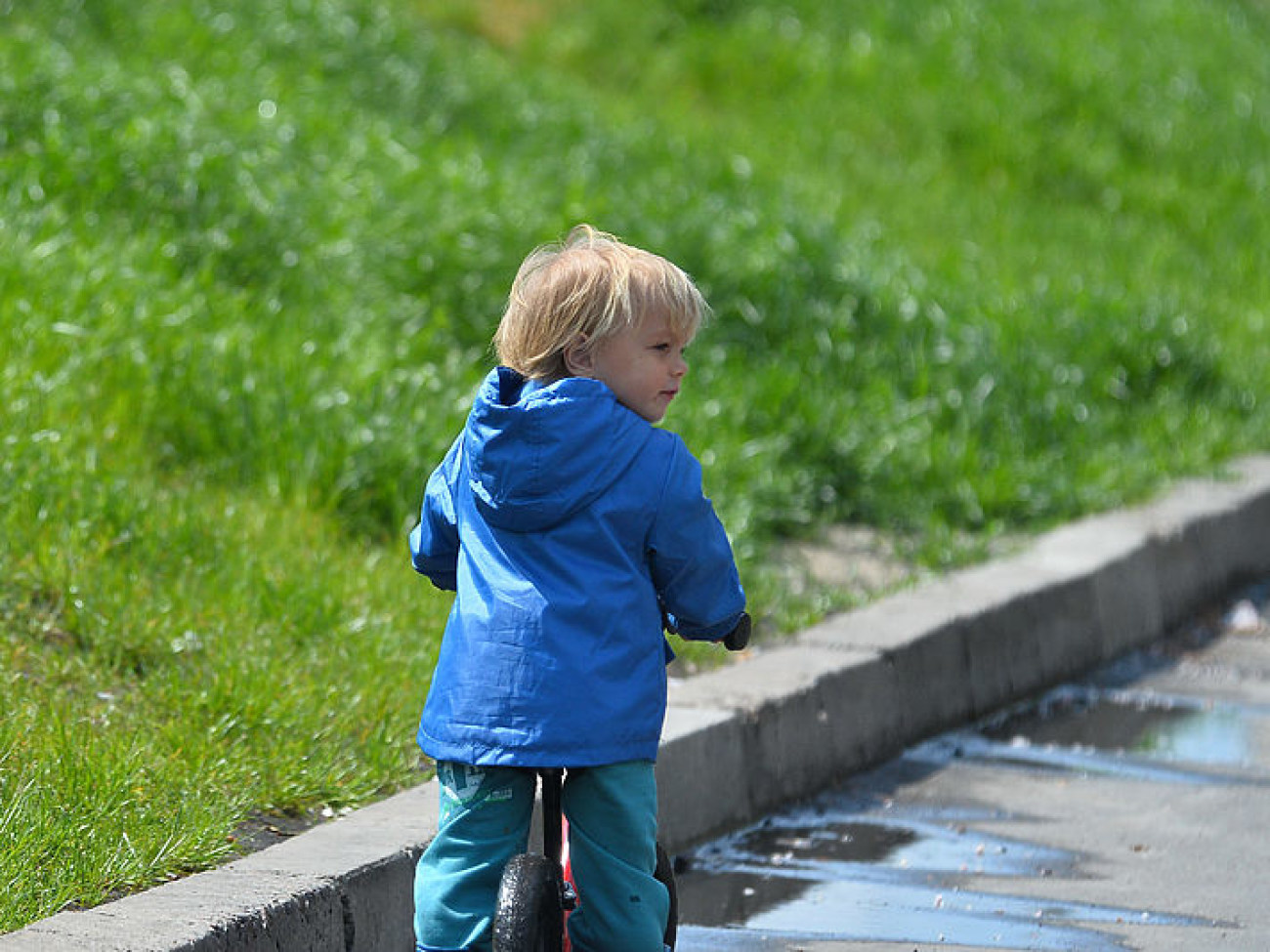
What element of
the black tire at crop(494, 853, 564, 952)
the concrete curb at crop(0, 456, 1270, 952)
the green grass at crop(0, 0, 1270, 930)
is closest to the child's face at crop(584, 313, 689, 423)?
the black tire at crop(494, 853, 564, 952)

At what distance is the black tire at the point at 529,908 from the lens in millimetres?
3012

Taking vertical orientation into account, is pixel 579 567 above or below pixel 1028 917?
above

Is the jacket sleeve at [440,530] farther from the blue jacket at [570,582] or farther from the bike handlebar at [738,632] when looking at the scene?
the bike handlebar at [738,632]

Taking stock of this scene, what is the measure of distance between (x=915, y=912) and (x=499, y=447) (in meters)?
1.60

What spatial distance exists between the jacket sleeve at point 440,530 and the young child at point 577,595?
0.31 feet

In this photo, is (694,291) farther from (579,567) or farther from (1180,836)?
(1180,836)

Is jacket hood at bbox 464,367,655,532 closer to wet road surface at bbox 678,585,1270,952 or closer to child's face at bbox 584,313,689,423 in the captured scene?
child's face at bbox 584,313,689,423

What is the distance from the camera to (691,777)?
15.1 feet

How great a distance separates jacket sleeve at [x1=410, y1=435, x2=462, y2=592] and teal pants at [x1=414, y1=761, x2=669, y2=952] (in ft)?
1.26

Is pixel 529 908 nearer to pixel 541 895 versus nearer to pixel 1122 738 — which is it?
pixel 541 895

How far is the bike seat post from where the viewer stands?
10.3ft

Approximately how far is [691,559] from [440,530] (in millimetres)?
457

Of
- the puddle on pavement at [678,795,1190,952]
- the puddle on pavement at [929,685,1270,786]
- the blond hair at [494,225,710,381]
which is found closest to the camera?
the blond hair at [494,225,710,381]

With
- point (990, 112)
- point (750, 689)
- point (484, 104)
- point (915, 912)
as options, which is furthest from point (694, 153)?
point (915, 912)
